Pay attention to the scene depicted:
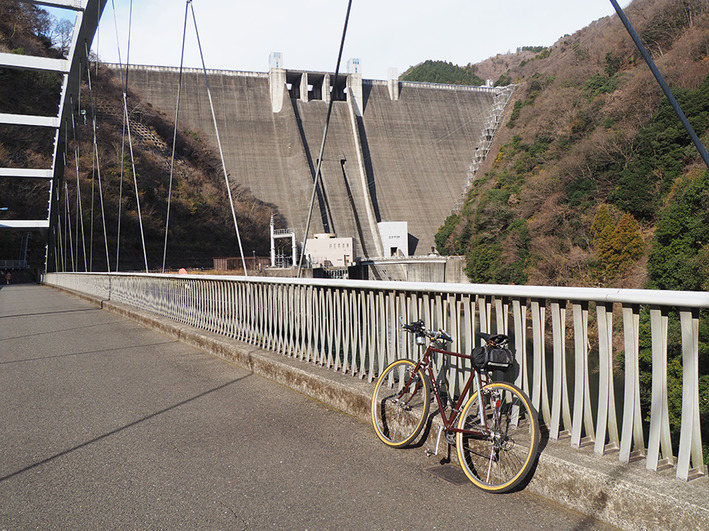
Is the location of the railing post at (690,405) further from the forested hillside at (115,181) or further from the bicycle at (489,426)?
the forested hillside at (115,181)

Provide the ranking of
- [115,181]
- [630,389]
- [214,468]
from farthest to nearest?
[115,181] < [214,468] < [630,389]

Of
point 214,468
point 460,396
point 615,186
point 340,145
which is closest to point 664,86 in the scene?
point 460,396

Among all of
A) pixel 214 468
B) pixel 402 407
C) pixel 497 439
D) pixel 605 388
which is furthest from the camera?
pixel 402 407

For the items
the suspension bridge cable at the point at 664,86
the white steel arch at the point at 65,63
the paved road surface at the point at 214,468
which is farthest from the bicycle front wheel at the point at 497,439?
the white steel arch at the point at 65,63

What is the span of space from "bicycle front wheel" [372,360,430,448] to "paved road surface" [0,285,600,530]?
0.12 m

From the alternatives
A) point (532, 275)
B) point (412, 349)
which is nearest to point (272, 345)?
point (412, 349)

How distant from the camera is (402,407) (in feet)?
12.3

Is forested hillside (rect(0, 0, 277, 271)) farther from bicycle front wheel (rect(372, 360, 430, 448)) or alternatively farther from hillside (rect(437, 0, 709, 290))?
bicycle front wheel (rect(372, 360, 430, 448))

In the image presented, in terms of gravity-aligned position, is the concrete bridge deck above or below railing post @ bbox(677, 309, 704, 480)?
below

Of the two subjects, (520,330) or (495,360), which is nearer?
(495,360)

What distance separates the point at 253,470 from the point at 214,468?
234 mm

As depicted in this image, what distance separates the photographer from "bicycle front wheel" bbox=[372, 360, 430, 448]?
3605mm

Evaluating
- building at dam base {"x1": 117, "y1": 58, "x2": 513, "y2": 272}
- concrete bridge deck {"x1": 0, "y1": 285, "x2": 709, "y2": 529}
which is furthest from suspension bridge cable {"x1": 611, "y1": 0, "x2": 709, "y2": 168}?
building at dam base {"x1": 117, "y1": 58, "x2": 513, "y2": 272}

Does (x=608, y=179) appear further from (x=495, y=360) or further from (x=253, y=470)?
(x=253, y=470)
